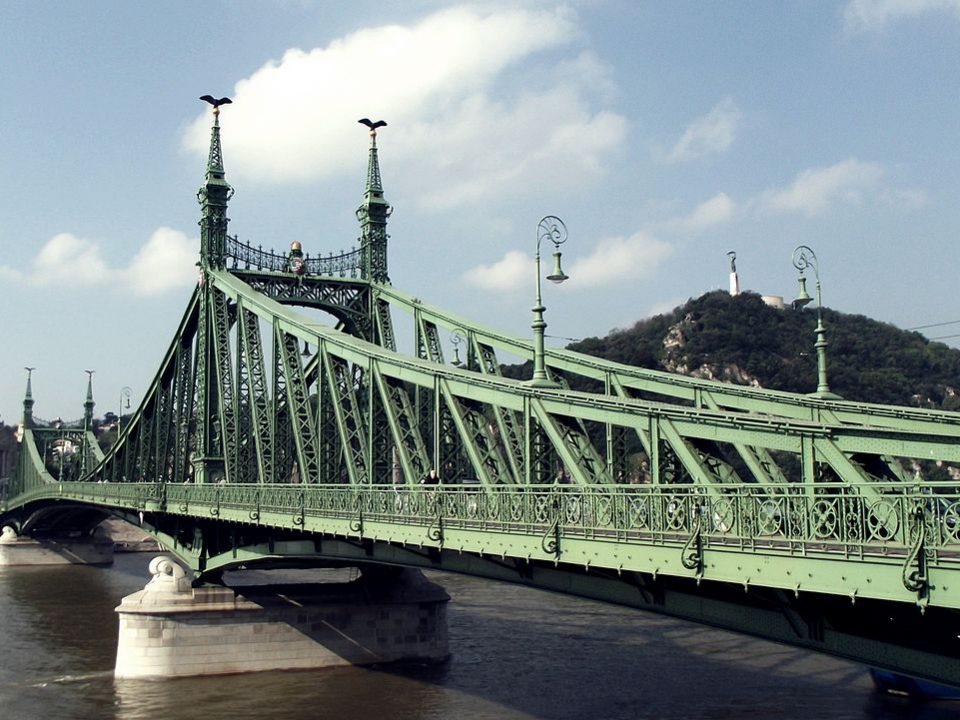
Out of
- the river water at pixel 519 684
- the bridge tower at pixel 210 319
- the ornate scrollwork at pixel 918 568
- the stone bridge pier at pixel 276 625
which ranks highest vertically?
the bridge tower at pixel 210 319

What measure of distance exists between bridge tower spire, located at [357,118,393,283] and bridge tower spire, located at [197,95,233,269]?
6.22 m

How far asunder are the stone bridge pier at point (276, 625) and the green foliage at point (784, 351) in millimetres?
67162

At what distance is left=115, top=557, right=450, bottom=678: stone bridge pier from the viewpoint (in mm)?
37531

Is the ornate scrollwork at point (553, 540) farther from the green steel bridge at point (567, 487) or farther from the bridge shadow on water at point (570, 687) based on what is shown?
the bridge shadow on water at point (570, 687)

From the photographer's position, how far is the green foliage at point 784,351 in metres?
107

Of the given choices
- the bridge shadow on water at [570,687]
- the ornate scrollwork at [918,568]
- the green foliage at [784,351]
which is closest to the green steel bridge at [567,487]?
the ornate scrollwork at [918,568]

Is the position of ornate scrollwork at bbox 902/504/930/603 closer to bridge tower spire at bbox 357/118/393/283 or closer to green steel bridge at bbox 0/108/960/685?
green steel bridge at bbox 0/108/960/685

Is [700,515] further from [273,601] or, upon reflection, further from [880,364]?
[880,364]

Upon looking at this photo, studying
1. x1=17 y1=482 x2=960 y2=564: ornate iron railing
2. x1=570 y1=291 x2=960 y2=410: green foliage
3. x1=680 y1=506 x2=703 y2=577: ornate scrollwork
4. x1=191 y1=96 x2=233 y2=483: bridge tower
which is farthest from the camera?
x1=570 y1=291 x2=960 y2=410: green foliage

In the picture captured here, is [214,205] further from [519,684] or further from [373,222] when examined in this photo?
[519,684]

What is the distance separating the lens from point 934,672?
46.0ft

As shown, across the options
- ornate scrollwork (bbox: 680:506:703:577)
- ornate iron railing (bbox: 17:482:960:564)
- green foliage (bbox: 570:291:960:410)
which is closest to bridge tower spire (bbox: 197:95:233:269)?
ornate iron railing (bbox: 17:482:960:564)

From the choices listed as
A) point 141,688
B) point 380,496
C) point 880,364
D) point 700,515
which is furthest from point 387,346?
point 880,364

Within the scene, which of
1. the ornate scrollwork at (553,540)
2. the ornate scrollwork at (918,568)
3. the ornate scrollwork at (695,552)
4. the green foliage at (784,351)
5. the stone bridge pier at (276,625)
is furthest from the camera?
the green foliage at (784,351)
